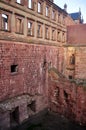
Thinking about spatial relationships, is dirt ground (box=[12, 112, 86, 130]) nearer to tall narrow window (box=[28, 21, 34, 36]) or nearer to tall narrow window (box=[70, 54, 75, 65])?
tall narrow window (box=[28, 21, 34, 36])

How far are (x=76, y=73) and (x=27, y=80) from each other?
37.3 ft

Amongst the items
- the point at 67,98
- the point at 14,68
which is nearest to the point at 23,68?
the point at 14,68

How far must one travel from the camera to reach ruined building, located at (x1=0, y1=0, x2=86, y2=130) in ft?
52.6

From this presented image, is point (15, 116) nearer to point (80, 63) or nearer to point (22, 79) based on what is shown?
point (22, 79)

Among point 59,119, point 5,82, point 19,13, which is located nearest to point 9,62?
point 5,82

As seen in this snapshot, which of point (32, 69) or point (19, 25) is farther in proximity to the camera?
point (32, 69)

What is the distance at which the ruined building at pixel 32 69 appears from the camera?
16031 millimetres

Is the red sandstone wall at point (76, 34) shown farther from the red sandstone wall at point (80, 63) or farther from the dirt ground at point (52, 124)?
the dirt ground at point (52, 124)

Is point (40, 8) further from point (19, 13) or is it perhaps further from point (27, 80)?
point (27, 80)

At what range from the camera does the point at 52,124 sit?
60.3 ft

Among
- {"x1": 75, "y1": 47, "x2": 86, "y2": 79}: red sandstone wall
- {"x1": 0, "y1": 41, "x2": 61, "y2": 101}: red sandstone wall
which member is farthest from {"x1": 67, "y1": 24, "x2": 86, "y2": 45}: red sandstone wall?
{"x1": 0, "y1": 41, "x2": 61, "y2": 101}: red sandstone wall

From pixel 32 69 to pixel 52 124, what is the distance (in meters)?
5.44

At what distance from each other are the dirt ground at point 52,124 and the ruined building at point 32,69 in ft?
1.97

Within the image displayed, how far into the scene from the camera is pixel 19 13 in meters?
17.6
